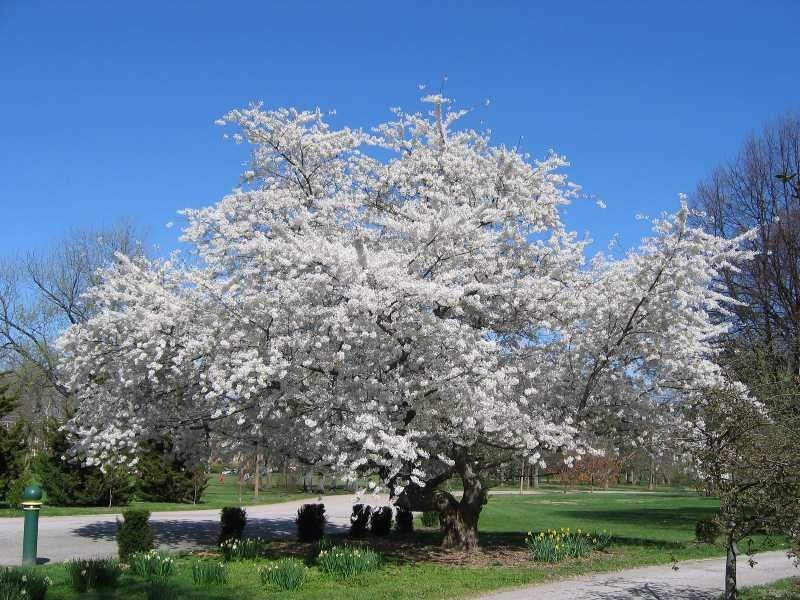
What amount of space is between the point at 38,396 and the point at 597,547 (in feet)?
110

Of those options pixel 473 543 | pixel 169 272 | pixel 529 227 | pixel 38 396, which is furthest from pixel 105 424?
pixel 38 396

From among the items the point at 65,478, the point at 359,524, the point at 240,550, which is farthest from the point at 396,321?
the point at 65,478

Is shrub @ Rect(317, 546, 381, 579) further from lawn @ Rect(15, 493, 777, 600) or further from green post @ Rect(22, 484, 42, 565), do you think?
green post @ Rect(22, 484, 42, 565)

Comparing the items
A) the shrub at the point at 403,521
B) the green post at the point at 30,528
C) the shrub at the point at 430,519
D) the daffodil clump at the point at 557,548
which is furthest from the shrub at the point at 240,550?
the shrub at the point at 430,519

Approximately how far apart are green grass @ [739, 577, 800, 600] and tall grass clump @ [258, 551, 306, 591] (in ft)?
18.3

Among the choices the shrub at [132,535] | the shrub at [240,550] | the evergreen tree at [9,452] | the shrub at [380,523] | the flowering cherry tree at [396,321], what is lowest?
the shrub at [380,523]

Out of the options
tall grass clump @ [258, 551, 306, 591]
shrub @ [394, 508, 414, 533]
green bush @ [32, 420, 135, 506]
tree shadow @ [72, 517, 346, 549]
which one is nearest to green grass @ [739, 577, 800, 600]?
tall grass clump @ [258, 551, 306, 591]

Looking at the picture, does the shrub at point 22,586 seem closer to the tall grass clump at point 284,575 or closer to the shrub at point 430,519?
the tall grass clump at point 284,575

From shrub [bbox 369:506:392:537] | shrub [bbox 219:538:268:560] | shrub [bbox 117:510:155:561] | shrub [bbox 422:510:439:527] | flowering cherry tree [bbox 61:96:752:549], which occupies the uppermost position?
flowering cherry tree [bbox 61:96:752:549]

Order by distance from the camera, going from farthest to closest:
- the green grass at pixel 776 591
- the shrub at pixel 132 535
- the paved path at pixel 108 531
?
the paved path at pixel 108 531
the shrub at pixel 132 535
the green grass at pixel 776 591

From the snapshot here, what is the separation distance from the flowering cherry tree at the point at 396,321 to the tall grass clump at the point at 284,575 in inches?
59.7

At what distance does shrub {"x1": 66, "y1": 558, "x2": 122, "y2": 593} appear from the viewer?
360 inches

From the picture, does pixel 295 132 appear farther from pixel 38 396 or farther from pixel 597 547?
pixel 38 396

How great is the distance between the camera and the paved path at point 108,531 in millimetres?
13305
